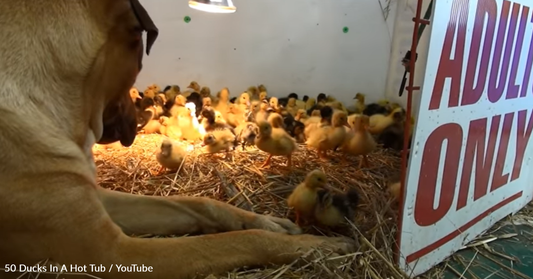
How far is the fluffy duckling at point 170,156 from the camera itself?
302cm

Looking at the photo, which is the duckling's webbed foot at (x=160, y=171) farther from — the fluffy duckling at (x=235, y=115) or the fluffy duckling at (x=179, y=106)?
the fluffy duckling at (x=235, y=115)

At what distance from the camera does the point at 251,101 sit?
447 cm

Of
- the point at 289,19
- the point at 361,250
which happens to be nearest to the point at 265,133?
the point at 361,250

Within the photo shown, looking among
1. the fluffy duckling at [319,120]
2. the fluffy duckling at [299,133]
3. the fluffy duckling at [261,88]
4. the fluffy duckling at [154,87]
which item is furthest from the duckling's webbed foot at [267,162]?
→ the fluffy duckling at [154,87]

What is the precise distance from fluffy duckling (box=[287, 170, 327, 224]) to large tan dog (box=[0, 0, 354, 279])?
0.42 metres

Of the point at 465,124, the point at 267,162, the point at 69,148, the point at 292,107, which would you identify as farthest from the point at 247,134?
the point at 69,148

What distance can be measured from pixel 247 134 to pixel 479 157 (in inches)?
71.0

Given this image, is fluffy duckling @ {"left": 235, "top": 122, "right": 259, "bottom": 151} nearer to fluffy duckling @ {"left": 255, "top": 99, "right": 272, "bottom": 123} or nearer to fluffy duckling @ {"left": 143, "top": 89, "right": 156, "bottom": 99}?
fluffy duckling @ {"left": 255, "top": 99, "right": 272, "bottom": 123}

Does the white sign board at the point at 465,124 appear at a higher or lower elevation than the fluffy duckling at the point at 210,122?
higher

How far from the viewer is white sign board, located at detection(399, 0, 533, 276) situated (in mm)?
1760

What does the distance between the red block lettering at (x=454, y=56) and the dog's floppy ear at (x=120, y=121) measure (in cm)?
122

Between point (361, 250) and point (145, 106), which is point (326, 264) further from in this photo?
point (145, 106)

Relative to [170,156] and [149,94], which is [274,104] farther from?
[170,156]

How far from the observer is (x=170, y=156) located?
303 cm
